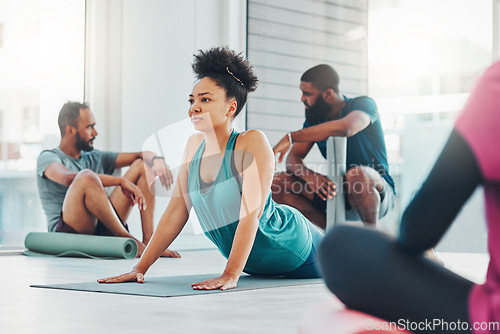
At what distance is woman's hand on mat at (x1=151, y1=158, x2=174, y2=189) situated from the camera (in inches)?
A: 163

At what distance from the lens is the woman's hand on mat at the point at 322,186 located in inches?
145

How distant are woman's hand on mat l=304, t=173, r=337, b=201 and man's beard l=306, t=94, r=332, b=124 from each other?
42 cm

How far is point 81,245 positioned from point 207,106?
1.95 m

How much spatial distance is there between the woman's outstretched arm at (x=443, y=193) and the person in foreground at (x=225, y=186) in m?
1.30

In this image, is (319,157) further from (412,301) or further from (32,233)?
(412,301)

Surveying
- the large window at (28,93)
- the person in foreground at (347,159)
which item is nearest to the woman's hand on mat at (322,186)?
the person in foreground at (347,159)

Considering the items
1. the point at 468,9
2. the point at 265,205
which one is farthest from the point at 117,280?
the point at 468,9

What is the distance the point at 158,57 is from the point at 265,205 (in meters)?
3.01

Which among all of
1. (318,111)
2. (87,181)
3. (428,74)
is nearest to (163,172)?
(87,181)

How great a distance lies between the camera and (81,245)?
4016mm

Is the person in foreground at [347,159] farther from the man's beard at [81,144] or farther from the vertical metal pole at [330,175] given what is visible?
the man's beard at [81,144]

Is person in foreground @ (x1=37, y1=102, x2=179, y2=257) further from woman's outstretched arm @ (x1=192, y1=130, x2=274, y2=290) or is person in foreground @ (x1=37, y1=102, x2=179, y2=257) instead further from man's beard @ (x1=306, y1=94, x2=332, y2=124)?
woman's outstretched arm @ (x1=192, y1=130, x2=274, y2=290)

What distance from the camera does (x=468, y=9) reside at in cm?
468

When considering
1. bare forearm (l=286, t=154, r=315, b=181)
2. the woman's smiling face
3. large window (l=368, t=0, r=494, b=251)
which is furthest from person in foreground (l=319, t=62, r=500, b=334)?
large window (l=368, t=0, r=494, b=251)
